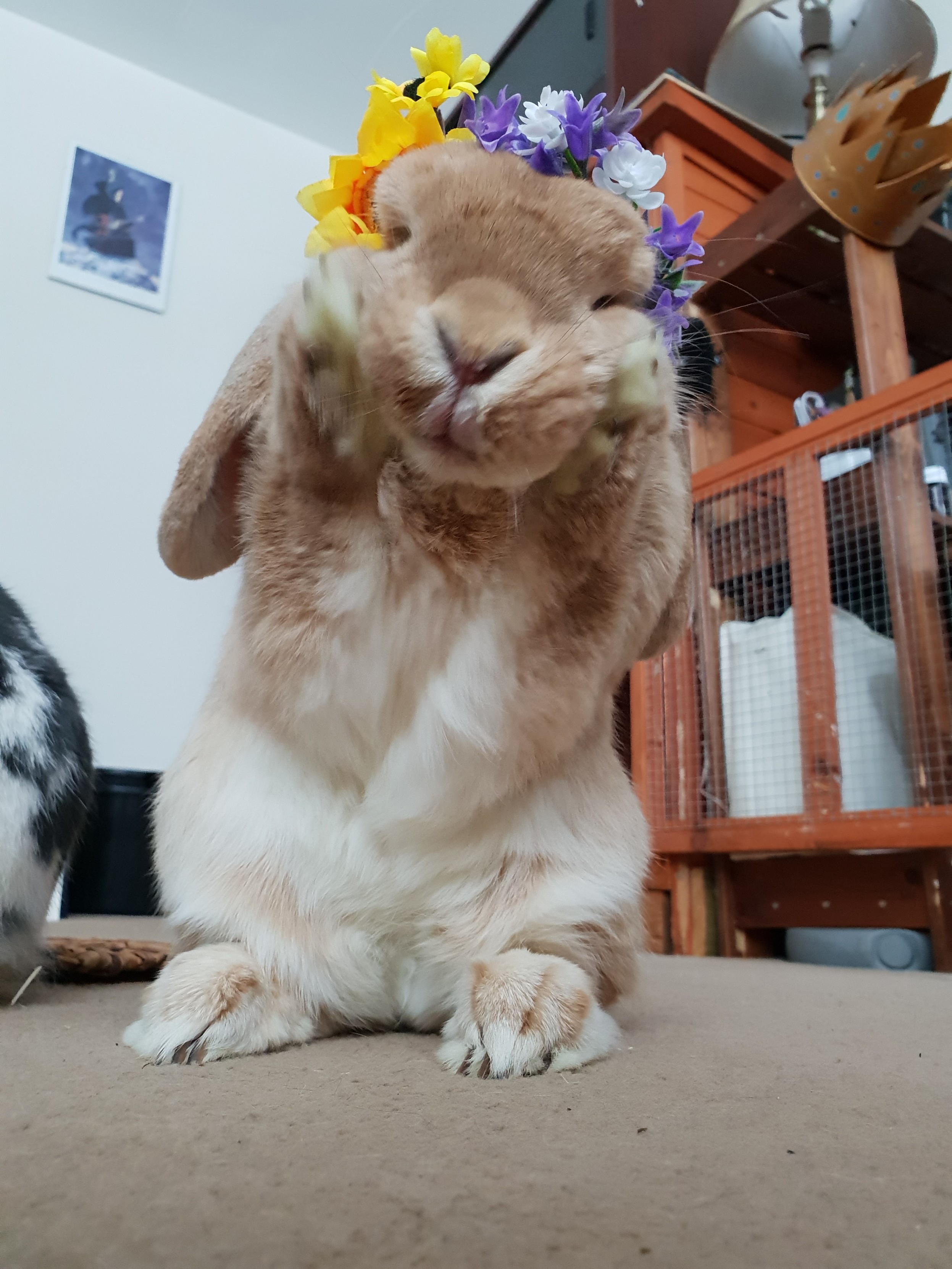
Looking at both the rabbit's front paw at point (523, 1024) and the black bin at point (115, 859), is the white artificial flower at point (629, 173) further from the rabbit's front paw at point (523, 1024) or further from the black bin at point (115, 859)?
the black bin at point (115, 859)

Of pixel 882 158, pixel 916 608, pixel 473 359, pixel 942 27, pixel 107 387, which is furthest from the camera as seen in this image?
pixel 107 387

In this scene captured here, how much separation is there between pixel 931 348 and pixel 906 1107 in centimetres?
207

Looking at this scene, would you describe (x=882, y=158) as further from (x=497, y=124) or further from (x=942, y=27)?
(x=497, y=124)

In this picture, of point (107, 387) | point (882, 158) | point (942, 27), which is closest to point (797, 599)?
point (882, 158)

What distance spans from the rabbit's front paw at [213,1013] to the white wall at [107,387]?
6.19 feet

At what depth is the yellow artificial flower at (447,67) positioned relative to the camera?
0.81 metres

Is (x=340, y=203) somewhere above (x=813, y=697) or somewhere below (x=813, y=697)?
above

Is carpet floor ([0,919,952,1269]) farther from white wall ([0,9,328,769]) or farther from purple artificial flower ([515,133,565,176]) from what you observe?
white wall ([0,9,328,769])

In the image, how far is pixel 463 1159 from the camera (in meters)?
0.43

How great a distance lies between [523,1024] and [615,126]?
2.38 ft

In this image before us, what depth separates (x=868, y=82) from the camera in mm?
1813

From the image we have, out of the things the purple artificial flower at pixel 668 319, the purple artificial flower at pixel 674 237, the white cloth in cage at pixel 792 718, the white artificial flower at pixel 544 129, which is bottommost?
the white cloth in cage at pixel 792 718

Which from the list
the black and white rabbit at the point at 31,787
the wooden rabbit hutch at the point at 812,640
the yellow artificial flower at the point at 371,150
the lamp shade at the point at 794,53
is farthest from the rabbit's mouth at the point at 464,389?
the lamp shade at the point at 794,53

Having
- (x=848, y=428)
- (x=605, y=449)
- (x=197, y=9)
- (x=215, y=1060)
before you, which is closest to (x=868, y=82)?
(x=848, y=428)
